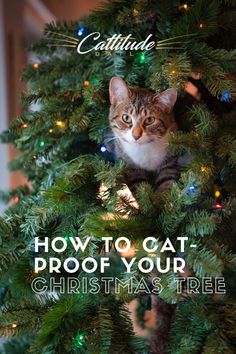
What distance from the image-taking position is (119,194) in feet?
2.06

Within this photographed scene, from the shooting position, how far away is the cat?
2.54 feet

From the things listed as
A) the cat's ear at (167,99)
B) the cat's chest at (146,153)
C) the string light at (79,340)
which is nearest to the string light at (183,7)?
the cat's ear at (167,99)

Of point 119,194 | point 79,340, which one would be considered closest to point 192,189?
point 119,194

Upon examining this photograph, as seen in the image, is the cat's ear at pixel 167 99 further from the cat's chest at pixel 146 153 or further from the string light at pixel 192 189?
the string light at pixel 192 189

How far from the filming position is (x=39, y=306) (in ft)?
2.06

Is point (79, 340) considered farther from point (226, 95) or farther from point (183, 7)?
point (183, 7)

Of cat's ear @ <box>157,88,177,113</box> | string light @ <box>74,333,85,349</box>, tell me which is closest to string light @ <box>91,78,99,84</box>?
cat's ear @ <box>157,88,177,113</box>

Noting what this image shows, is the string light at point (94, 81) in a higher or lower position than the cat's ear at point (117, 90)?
higher

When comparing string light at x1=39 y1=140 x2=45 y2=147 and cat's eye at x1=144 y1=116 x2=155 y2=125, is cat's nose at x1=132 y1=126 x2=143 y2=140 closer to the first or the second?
cat's eye at x1=144 y1=116 x2=155 y2=125

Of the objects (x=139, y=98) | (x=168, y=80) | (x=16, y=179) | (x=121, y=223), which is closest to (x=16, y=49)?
(x=16, y=179)

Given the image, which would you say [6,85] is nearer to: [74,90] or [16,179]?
[16,179]

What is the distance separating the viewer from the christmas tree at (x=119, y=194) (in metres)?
0.56

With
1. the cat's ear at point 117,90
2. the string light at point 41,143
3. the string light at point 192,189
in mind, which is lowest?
the string light at point 192,189

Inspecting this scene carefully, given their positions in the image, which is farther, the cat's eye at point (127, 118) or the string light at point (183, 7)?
the cat's eye at point (127, 118)
